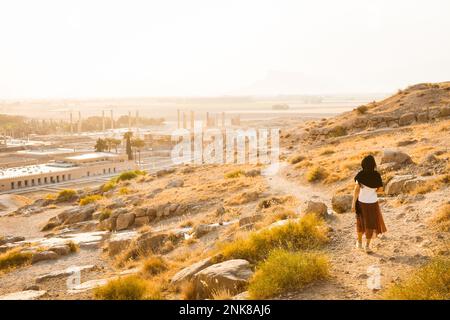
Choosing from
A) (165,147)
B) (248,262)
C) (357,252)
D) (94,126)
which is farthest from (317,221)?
(94,126)

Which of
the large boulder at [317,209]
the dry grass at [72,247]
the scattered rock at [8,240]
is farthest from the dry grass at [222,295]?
the scattered rock at [8,240]

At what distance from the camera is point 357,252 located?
8.19 metres

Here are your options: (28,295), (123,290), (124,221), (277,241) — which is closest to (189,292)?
(123,290)

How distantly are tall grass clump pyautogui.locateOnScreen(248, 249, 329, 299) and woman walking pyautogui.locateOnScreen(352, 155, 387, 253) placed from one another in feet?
4.06

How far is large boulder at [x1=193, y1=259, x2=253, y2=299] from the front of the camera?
7270 millimetres

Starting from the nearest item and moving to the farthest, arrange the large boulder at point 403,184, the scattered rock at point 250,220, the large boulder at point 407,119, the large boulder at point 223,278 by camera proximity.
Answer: the large boulder at point 223,278, the large boulder at point 403,184, the scattered rock at point 250,220, the large boulder at point 407,119

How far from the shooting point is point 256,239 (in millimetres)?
8883

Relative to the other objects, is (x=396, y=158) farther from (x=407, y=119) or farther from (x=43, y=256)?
(x=407, y=119)

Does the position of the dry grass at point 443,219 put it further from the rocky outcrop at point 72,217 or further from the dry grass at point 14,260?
the rocky outcrop at point 72,217

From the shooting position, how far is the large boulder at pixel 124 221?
18250mm

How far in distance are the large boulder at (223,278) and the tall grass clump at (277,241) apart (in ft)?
2.11

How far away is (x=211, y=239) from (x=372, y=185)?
5951 millimetres

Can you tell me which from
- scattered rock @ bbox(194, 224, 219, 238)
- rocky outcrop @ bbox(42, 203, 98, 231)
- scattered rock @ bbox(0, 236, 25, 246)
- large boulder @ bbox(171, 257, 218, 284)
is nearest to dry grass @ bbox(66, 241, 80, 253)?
scattered rock @ bbox(194, 224, 219, 238)

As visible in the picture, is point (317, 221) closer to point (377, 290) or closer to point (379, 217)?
point (379, 217)
